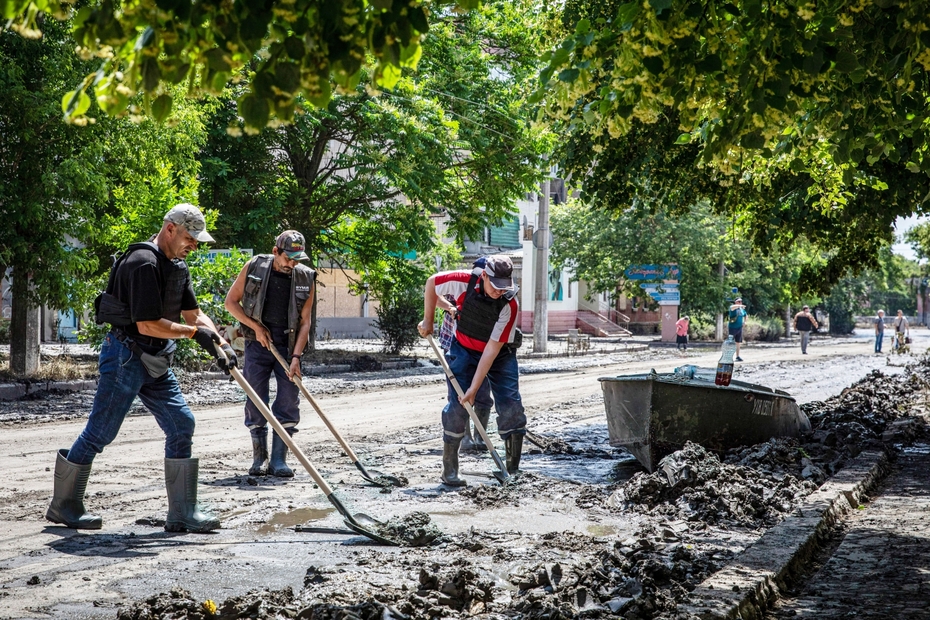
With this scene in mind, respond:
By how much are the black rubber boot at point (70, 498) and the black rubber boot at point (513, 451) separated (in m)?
3.44

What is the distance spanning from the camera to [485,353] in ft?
24.5

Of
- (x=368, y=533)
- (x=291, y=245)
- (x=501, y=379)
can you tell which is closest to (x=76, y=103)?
(x=368, y=533)

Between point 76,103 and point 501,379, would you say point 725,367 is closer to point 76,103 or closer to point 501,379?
point 501,379

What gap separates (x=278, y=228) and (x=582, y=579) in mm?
16893

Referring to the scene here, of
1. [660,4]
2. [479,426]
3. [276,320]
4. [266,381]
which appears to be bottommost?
[479,426]

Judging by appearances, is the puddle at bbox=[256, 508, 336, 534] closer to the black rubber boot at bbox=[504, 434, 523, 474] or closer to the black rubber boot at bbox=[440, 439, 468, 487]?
the black rubber boot at bbox=[440, 439, 468, 487]

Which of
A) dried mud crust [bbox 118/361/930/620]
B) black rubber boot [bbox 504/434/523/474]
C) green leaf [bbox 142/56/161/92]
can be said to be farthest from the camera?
black rubber boot [bbox 504/434/523/474]

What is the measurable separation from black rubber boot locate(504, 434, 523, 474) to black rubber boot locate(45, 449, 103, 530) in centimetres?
344

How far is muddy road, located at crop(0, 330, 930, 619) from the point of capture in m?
4.36

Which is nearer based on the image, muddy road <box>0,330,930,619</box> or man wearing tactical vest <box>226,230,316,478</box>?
muddy road <box>0,330,930,619</box>

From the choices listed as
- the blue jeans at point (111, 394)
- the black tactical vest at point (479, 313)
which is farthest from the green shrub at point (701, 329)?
the blue jeans at point (111, 394)

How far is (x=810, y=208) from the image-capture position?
10.7m

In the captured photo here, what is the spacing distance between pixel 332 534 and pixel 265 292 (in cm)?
250

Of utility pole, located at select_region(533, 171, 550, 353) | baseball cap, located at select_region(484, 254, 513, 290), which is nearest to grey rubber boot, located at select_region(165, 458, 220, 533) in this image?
baseball cap, located at select_region(484, 254, 513, 290)
